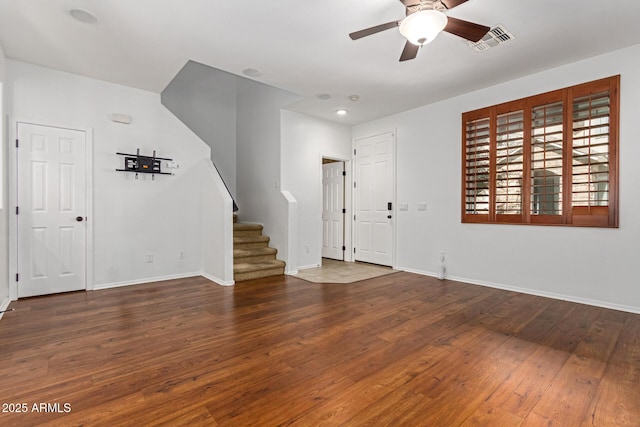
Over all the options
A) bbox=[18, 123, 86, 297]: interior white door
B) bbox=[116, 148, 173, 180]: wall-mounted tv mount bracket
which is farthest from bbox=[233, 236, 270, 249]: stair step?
bbox=[18, 123, 86, 297]: interior white door

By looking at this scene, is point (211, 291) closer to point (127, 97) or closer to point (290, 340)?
point (290, 340)

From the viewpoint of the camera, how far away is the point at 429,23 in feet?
7.77

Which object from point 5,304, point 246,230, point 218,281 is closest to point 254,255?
point 246,230

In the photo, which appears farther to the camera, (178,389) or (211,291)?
(211,291)

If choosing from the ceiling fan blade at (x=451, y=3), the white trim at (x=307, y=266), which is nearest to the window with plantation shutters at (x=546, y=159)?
the ceiling fan blade at (x=451, y=3)

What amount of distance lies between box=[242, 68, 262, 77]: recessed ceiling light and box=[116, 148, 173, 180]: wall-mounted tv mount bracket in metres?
1.89

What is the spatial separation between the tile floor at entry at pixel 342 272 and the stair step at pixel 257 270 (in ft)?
1.03

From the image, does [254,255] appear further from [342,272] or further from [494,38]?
[494,38]

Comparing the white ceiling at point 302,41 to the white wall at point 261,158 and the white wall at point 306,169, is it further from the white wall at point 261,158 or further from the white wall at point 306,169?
the white wall at point 261,158

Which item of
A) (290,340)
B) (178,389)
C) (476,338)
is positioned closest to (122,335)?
(178,389)

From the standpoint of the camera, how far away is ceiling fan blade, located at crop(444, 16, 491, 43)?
2.44 metres

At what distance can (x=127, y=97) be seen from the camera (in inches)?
180

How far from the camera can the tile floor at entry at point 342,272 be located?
4980mm

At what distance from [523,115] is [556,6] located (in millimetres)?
1704
